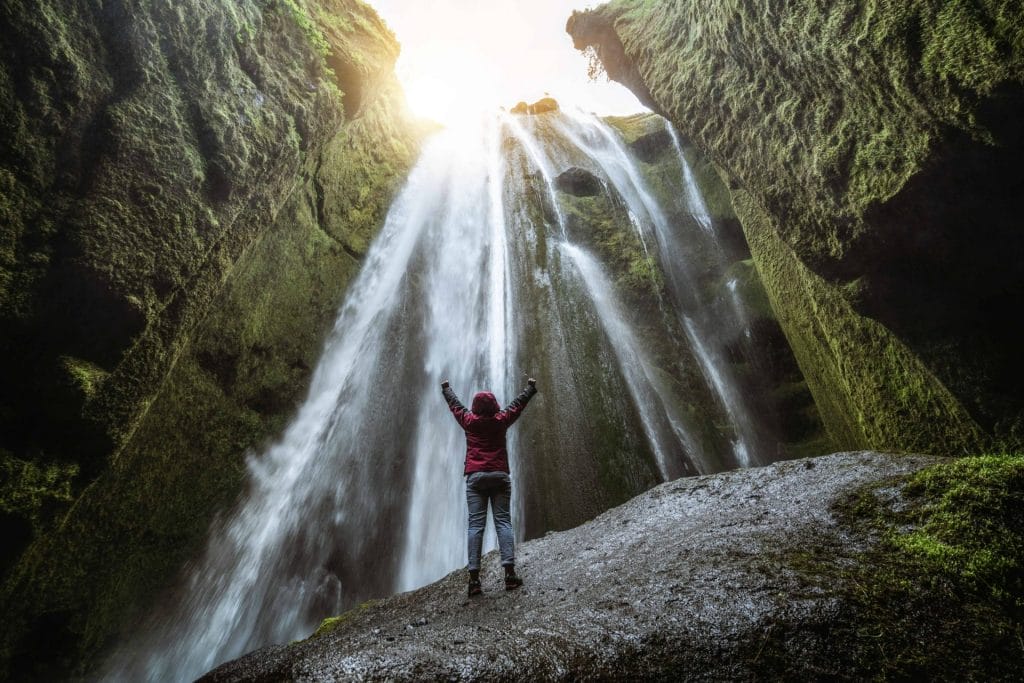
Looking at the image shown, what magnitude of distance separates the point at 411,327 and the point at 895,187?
9.07 metres

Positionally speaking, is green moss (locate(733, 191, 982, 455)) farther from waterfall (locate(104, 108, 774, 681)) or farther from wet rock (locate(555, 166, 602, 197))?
wet rock (locate(555, 166, 602, 197))

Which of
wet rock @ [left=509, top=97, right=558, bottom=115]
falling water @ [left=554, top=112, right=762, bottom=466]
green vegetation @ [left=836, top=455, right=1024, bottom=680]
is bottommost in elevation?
green vegetation @ [left=836, top=455, right=1024, bottom=680]

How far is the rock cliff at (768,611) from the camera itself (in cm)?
185

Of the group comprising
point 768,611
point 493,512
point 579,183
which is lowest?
point 768,611

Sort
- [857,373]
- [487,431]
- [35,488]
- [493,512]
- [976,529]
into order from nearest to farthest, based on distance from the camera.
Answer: [976,529] → [493,512] → [487,431] → [35,488] → [857,373]

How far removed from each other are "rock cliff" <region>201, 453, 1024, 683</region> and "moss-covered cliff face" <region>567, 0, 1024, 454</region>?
2784 mm

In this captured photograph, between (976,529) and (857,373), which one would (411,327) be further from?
(976,529)

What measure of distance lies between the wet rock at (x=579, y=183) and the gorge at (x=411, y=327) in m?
2.13

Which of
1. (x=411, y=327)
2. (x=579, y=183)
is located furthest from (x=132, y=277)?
(x=579, y=183)

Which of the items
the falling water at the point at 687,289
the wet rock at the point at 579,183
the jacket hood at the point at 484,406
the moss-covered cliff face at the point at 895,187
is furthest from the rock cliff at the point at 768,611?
the wet rock at the point at 579,183

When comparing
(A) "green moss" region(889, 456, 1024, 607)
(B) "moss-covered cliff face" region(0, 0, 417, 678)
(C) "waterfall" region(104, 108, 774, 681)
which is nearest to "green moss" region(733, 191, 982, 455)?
(C) "waterfall" region(104, 108, 774, 681)

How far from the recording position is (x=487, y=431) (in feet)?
13.3

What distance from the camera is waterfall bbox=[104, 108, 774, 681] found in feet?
23.6

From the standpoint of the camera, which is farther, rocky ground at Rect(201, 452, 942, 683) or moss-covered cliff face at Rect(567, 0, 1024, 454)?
moss-covered cliff face at Rect(567, 0, 1024, 454)
